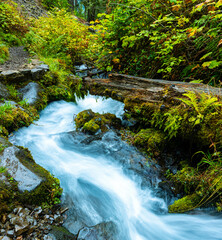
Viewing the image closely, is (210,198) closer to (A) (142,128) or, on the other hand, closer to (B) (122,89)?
(A) (142,128)

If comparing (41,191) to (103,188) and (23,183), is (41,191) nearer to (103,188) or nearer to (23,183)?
(23,183)

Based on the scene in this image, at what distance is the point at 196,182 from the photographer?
2.64 metres

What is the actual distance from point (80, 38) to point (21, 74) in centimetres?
454

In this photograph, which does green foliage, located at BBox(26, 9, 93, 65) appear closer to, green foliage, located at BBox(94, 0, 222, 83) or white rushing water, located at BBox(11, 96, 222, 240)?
green foliage, located at BBox(94, 0, 222, 83)

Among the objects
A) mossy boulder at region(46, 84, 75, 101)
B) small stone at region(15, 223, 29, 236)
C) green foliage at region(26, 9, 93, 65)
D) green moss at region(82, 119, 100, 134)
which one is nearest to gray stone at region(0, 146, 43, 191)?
small stone at region(15, 223, 29, 236)

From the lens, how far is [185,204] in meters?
2.55

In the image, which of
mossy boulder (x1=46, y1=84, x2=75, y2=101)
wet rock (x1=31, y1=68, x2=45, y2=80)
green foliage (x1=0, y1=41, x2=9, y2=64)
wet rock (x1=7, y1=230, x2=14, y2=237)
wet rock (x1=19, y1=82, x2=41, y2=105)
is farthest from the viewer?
green foliage (x1=0, y1=41, x2=9, y2=64)

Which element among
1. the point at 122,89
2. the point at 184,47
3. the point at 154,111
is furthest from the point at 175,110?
the point at 184,47

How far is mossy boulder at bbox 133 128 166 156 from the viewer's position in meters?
3.61

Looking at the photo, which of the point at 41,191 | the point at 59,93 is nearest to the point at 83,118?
the point at 59,93

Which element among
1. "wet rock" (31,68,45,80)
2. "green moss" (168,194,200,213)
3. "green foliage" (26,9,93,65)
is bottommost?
"green moss" (168,194,200,213)

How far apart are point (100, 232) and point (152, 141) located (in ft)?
6.99

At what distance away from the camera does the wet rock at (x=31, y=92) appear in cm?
502

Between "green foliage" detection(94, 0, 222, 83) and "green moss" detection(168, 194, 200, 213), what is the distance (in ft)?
9.79
